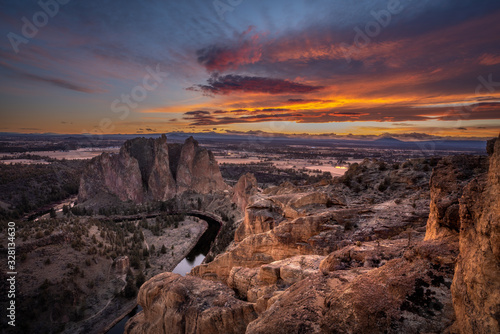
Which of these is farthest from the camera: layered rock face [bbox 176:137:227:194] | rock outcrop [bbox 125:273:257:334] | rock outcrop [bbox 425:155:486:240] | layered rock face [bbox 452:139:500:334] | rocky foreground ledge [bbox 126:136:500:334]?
layered rock face [bbox 176:137:227:194]

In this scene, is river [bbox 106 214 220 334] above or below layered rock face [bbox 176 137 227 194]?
below

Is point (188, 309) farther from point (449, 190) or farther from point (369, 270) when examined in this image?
point (449, 190)

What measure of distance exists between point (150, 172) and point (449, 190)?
289 ft

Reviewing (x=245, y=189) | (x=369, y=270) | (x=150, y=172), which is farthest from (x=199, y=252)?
(x=369, y=270)

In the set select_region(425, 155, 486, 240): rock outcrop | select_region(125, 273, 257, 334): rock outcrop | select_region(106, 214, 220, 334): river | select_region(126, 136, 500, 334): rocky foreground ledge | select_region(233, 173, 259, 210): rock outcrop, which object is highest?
select_region(425, 155, 486, 240): rock outcrop

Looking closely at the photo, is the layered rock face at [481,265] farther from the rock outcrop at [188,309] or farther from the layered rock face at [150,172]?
the layered rock face at [150,172]

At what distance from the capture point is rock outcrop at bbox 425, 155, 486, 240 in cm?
706

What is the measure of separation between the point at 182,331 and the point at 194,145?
279 feet

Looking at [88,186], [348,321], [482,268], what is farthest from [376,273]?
[88,186]

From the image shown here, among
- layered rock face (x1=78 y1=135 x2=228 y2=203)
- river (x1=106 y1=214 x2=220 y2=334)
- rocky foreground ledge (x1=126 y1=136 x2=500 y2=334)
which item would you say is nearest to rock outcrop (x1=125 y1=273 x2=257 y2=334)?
rocky foreground ledge (x1=126 y1=136 x2=500 y2=334)

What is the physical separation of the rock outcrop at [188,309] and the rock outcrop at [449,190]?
8.41m

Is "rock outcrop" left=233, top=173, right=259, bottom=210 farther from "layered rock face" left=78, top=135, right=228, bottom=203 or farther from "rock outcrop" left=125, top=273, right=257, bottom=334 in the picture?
"rock outcrop" left=125, top=273, right=257, bottom=334

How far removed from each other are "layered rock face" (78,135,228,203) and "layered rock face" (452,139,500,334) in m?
86.2

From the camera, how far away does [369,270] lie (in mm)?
7910
